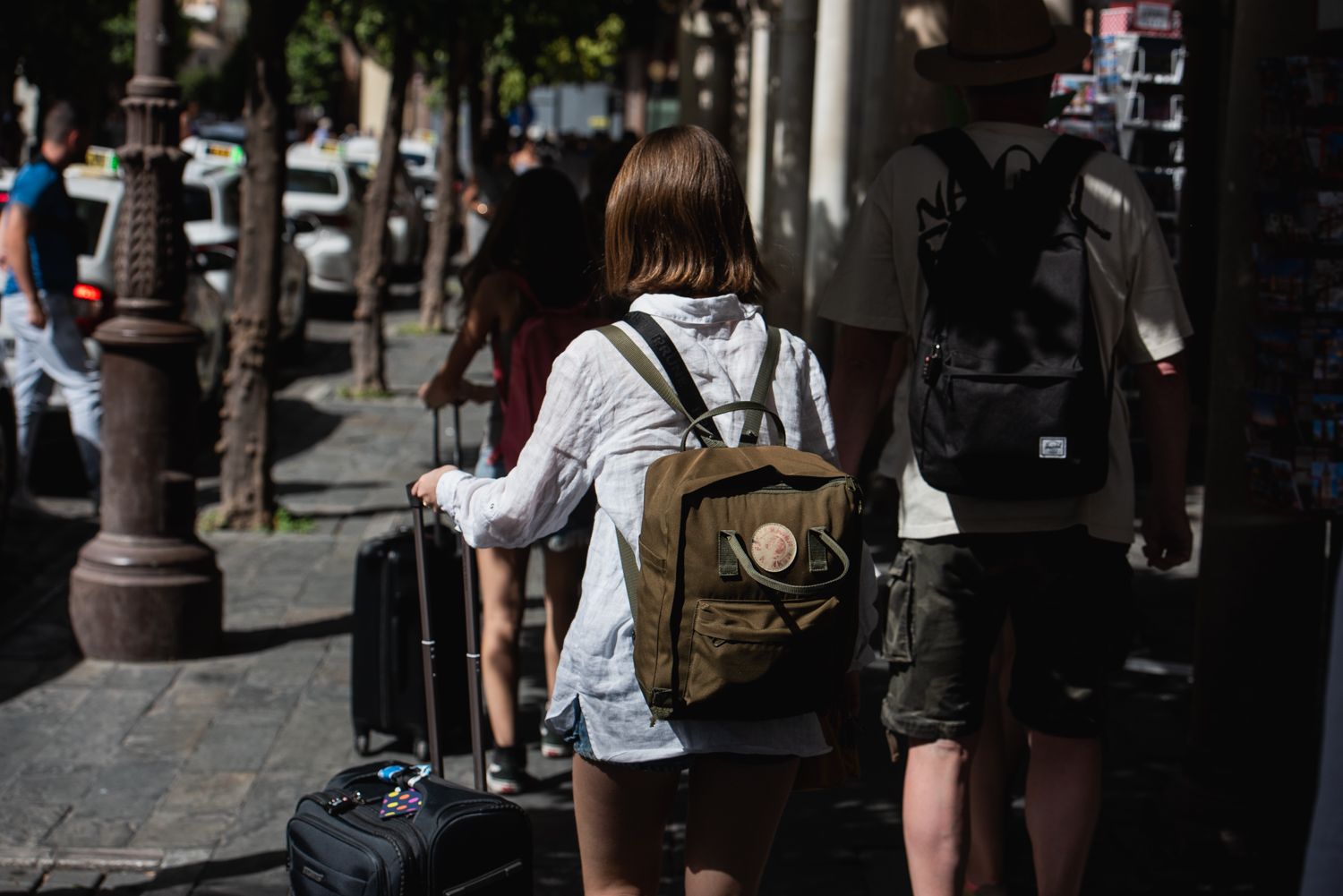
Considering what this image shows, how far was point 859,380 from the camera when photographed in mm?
3729

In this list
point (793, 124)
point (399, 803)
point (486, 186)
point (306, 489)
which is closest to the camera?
point (399, 803)

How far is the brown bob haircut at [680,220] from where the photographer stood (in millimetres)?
3002

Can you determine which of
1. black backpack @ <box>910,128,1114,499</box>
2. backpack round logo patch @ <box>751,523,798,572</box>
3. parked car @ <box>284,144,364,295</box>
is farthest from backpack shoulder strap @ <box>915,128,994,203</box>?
parked car @ <box>284,144,364,295</box>

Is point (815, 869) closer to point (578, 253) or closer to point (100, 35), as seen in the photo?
point (578, 253)

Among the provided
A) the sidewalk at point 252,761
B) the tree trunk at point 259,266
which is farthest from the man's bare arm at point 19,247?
the sidewalk at point 252,761

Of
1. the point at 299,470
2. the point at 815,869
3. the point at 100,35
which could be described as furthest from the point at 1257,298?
the point at 100,35

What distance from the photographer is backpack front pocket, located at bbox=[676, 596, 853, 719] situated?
2736 millimetres

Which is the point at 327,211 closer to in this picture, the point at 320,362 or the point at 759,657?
the point at 320,362

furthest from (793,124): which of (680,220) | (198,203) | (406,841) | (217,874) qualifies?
→ (406,841)

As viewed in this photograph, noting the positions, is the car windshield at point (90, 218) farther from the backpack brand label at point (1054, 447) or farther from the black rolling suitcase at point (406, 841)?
the backpack brand label at point (1054, 447)

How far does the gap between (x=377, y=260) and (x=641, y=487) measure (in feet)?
35.2

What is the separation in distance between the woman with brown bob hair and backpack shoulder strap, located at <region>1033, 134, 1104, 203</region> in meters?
0.68

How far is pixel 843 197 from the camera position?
12.4 metres

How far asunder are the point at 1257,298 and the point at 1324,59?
0.57 m
